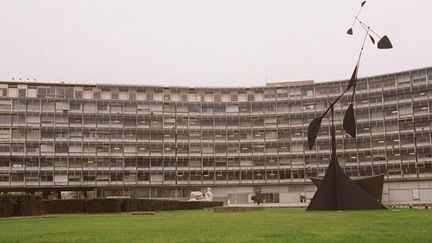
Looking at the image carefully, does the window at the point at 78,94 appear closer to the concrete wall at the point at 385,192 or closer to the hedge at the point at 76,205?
the concrete wall at the point at 385,192

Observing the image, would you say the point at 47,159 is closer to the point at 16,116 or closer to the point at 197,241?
the point at 16,116

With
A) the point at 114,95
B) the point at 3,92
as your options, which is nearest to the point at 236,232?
the point at 3,92

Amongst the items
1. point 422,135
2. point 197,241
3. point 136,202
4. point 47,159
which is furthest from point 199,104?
point 197,241

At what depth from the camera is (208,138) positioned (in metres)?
110

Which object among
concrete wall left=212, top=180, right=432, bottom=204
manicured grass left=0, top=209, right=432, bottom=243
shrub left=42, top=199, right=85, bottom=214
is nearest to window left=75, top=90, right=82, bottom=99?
concrete wall left=212, top=180, right=432, bottom=204

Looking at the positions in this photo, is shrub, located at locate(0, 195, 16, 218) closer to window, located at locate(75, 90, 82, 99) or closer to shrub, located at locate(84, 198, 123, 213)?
shrub, located at locate(84, 198, 123, 213)

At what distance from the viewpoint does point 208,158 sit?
357 ft

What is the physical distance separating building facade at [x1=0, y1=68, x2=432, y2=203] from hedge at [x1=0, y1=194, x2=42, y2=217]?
206ft

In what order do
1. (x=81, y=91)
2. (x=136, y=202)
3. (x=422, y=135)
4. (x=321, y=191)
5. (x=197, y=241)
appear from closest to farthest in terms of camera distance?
(x=197, y=241) → (x=321, y=191) → (x=136, y=202) → (x=422, y=135) → (x=81, y=91)

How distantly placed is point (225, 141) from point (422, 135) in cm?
3483

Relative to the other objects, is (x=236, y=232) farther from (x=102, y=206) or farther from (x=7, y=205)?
(x=102, y=206)

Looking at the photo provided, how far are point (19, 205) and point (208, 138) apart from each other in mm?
77344

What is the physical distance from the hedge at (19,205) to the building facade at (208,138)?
6293cm

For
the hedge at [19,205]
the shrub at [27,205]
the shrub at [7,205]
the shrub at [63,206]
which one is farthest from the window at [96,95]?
the shrub at [7,205]
